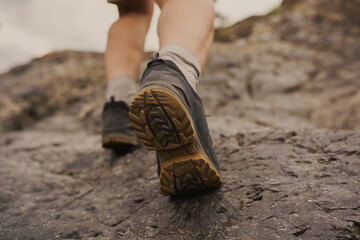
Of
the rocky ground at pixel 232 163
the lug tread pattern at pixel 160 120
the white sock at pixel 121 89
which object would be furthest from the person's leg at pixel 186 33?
the white sock at pixel 121 89

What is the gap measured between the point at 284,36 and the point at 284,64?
36.3 inches

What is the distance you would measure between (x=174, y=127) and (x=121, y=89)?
38.1 inches

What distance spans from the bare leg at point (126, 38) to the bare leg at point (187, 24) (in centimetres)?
66

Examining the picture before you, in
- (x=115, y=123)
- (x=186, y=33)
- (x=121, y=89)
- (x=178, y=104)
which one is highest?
(x=186, y=33)

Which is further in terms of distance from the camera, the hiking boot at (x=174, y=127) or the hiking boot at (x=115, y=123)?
the hiking boot at (x=115, y=123)

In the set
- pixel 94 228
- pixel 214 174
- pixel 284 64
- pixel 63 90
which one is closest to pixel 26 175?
pixel 94 228

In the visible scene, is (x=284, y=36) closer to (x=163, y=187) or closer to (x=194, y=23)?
(x=194, y=23)

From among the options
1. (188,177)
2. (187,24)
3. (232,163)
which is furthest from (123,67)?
(188,177)

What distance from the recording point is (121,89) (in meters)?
1.85

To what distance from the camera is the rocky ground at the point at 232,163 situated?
1125 mm

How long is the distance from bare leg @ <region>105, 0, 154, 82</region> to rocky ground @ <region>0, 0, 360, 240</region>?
1.89 feet

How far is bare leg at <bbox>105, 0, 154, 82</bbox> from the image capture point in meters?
1.91

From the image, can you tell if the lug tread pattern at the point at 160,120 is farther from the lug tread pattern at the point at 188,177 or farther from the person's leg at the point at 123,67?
the person's leg at the point at 123,67

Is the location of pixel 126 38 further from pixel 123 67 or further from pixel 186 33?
pixel 186 33
